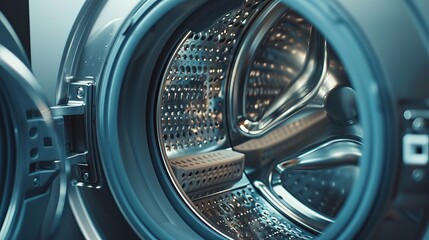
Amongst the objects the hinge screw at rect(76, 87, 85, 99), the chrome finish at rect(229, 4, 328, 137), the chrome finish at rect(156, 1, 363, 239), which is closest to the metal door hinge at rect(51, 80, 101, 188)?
the hinge screw at rect(76, 87, 85, 99)

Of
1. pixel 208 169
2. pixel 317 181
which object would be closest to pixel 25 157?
pixel 208 169

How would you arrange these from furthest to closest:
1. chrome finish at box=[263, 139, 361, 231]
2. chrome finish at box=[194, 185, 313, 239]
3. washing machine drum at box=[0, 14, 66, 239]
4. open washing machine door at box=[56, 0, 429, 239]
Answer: chrome finish at box=[263, 139, 361, 231]
chrome finish at box=[194, 185, 313, 239]
washing machine drum at box=[0, 14, 66, 239]
open washing machine door at box=[56, 0, 429, 239]

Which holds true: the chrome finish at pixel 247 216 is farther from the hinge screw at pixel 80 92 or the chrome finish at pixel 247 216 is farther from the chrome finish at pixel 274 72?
the hinge screw at pixel 80 92

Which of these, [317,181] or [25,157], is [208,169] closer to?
[317,181]

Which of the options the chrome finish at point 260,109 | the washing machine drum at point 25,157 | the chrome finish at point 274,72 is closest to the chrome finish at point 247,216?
the chrome finish at point 260,109

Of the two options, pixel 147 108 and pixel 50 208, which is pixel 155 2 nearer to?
pixel 147 108

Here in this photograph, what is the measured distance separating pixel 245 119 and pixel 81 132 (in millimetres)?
468

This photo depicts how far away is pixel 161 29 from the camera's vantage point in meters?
0.95

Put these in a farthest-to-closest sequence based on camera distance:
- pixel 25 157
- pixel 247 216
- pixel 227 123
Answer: pixel 227 123 < pixel 247 216 < pixel 25 157

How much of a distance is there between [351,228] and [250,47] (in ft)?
2.12

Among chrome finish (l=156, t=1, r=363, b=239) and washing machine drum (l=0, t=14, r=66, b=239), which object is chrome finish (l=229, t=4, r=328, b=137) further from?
washing machine drum (l=0, t=14, r=66, b=239)

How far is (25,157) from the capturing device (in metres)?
0.93

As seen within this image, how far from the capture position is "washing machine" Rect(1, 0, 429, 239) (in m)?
0.72

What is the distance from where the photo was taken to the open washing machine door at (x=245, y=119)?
72 centimetres
